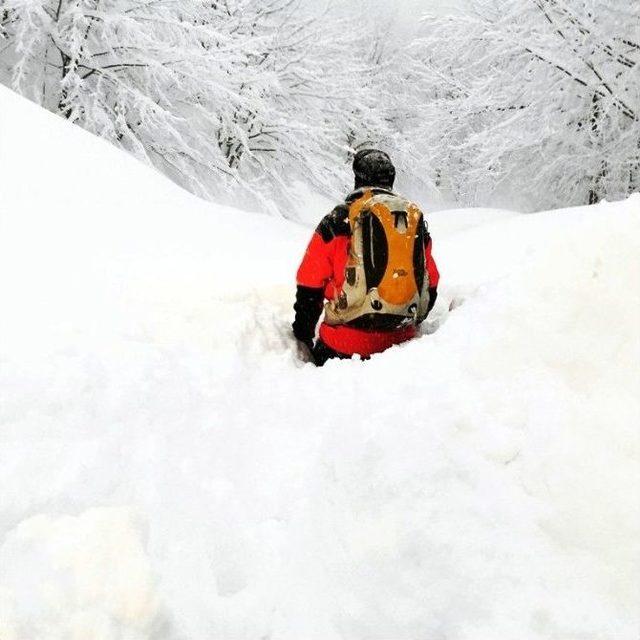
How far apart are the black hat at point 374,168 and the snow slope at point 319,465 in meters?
0.82

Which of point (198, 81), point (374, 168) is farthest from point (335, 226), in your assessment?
point (198, 81)

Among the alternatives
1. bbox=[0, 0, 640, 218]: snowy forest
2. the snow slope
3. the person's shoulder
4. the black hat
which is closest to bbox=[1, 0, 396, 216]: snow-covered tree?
bbox=[0, 0, 640, 218]: snowy forest

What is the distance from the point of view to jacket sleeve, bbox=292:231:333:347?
2543mm

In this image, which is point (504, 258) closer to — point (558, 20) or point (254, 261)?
point (254, 261)

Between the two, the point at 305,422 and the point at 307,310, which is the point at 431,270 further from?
the point at 305,422

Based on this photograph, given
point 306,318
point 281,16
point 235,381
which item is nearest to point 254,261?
point 306,318

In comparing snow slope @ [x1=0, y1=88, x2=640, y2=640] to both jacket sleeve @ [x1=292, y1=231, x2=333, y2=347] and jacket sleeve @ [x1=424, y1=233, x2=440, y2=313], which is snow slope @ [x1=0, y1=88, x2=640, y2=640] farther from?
jacket sleeve @ [x1=424, y1=233, x2=440, y2=313]

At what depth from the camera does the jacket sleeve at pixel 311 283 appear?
2.54 metres

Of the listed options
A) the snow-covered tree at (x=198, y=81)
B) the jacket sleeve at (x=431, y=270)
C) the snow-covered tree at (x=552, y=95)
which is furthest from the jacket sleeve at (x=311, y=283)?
the snow-covered tree at (x=552, y=95)

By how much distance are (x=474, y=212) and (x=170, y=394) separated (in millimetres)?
8366

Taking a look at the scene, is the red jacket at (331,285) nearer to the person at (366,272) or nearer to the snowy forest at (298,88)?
the person at (366,272)

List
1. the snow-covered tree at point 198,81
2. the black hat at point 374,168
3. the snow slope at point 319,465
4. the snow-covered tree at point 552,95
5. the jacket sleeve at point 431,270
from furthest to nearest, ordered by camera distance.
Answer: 1. the snow-covered tree at point 198,81
2. the snow-covered tree at point 552,95
3. the jacket sleeve at point 431,270
4. the black hat at point 374,168
5. the snow slope at point 319,465

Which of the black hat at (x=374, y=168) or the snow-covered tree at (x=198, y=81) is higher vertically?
the black hat at (x=374, y=168)

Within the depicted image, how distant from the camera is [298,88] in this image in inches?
415
